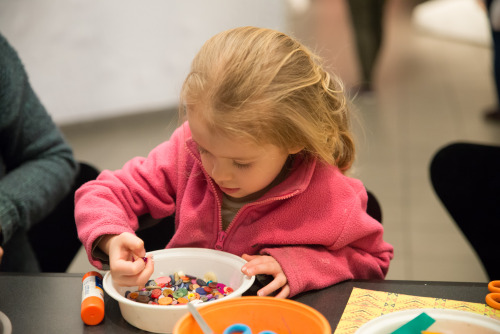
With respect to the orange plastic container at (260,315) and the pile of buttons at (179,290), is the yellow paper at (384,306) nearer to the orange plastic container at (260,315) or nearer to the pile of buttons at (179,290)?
the orange plastic container at (260,315)

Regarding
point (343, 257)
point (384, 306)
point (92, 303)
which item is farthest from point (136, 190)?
point (384, 306)

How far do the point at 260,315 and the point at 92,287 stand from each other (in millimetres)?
291

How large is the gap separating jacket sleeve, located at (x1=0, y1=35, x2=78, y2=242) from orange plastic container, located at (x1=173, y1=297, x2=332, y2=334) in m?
0.65

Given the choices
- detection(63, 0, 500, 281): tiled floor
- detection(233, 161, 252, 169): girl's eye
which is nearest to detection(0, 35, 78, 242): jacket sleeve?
detection(63, 0, 500, 281): tiled floor

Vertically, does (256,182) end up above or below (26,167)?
above

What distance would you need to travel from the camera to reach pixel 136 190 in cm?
120

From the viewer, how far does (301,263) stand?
40.9 inches

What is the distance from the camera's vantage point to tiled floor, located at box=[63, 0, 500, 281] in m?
2.67

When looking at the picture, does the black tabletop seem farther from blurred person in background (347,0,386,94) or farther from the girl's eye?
blurred person in background (347,0,386,94)

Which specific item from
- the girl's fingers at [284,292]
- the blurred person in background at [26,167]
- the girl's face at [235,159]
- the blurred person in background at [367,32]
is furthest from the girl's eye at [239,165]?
the blurred person in background at [367,32]

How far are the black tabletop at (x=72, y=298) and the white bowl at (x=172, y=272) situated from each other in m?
0.03

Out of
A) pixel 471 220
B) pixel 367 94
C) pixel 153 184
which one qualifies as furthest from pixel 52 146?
pixel 367 94

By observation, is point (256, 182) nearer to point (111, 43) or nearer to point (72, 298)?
point (72, 298)

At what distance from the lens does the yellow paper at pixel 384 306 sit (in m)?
0.91
